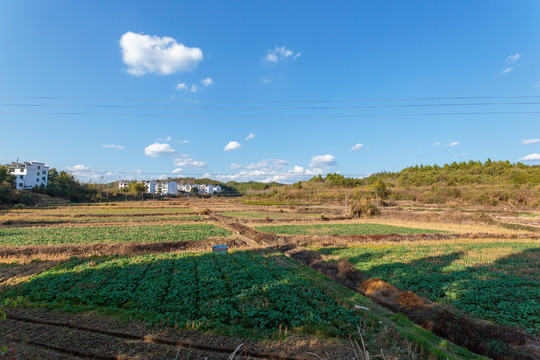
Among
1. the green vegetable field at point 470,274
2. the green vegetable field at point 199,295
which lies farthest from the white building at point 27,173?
the green vegetable field at point 470,274

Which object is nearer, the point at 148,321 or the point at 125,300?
the point at 148,321

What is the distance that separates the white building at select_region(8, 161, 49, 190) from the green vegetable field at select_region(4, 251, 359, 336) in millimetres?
89361

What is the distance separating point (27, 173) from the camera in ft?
250

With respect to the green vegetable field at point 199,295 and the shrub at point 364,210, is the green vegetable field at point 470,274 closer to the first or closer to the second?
the green vegetable field at point 199,295

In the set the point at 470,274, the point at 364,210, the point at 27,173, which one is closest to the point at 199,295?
the point at 470,274

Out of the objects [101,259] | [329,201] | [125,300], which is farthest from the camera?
[329,201]

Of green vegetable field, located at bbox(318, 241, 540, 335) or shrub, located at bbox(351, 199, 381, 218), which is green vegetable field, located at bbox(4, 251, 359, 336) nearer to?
green vegetable field, located at bbox(318, 241, 540, 335)

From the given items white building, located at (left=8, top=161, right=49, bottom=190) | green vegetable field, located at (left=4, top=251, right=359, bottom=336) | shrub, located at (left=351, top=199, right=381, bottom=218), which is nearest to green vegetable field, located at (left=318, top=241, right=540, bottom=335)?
green vegetable field, located at (left=4, top=251, right=359, bottom=336)

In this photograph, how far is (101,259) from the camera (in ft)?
50.7

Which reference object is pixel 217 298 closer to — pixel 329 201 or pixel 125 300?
pixel 125 300

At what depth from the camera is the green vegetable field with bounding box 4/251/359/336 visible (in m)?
7.74

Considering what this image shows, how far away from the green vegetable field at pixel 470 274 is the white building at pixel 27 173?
98255 mm

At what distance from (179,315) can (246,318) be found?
7.25ft

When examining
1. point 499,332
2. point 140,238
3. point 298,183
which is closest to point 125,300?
point 499,332
